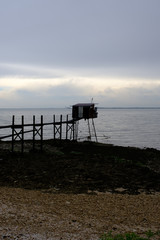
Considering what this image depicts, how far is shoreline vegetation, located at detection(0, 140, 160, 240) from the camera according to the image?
6388 millimetres

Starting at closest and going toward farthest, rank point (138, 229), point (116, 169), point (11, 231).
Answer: point (11, 231) < point (138, 229) < point (116, 169)

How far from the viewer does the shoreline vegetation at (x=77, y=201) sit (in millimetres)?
6388

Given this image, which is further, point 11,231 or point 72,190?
point 72,190

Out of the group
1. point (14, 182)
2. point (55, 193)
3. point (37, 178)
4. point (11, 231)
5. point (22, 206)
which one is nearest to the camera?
point (11, 231)

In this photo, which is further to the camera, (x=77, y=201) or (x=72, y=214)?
(x=77, y=201)

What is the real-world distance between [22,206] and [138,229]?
356cm

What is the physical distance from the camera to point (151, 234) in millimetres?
6156

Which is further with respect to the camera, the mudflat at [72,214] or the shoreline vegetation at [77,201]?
the shoreline vegetation at [77,201]

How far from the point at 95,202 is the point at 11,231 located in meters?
3.60

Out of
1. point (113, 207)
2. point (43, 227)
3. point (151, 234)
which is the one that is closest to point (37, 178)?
point (113, 207)

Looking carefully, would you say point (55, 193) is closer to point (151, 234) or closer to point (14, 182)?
point (14, 182)

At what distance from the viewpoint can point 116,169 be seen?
15055 mm

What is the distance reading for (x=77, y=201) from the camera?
29.3ft

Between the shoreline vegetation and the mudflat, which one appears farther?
the shoreline vegetation
